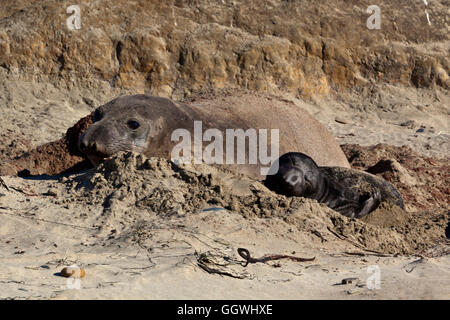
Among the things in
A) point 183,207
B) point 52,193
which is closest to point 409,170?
point 183,207

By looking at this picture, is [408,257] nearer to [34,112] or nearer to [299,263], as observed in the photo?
[299,263]

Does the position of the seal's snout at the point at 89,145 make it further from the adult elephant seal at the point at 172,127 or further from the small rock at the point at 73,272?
the small rock at the point at 73,272

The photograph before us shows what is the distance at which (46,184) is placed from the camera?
680 cm

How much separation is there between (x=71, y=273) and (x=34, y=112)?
7949 millimetres

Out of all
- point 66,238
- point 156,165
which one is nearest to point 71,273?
point 66,238

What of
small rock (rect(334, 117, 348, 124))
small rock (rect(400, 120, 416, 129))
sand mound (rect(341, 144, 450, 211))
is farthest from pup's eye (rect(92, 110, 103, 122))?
small rock (rect(400, 120, 416, 129))

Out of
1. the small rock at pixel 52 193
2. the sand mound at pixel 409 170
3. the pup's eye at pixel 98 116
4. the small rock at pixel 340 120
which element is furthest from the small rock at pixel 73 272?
the small rock at pixel 340 120

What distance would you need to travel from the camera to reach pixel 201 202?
6.02 metres

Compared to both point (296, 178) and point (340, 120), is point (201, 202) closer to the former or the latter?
point (296, 178)

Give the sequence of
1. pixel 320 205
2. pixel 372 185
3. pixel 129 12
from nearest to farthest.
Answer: pixel 320 205 → pixel 372 185 → pixel 129 12

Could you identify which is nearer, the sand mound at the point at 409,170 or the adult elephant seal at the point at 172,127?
the adult elephant seal at the point at 172,127

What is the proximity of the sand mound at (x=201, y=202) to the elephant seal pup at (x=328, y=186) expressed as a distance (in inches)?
12.2

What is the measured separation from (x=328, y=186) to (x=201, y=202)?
5.57 ft

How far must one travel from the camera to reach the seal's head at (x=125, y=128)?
7.04 m
